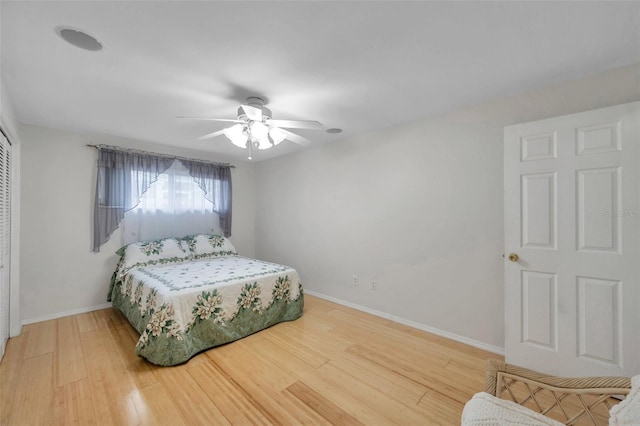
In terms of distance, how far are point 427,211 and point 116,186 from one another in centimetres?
385

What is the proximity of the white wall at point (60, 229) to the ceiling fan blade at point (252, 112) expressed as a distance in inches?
103

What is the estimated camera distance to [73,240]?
3143 millimetres

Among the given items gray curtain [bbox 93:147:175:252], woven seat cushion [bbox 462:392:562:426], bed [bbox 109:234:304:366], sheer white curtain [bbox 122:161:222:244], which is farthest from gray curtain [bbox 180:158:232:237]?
woven seat cushion [bbox 462:392:562:426]

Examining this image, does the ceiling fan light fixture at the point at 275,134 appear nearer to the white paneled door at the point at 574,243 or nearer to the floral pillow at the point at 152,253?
the white paneled door at the point at 574,243

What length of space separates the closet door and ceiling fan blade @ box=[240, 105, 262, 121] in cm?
214

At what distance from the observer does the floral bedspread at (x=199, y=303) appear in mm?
2113

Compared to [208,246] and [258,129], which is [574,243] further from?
[208,246]

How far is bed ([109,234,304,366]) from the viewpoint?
212cm

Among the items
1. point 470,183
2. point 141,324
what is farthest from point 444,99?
point 141,324

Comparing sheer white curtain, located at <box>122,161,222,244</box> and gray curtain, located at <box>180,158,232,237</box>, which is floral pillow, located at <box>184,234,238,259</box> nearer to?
sheer white curtain, located at <box>122,161,222,244</box>

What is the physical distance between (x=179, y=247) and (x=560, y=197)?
413 centimetres

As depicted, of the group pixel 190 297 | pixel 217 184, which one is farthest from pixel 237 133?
pixel 217 184

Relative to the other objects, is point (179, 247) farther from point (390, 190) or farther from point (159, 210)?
point (390, 190)

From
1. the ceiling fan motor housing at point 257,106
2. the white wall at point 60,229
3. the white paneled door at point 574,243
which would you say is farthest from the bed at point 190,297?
the white paneled door at point 574,243
